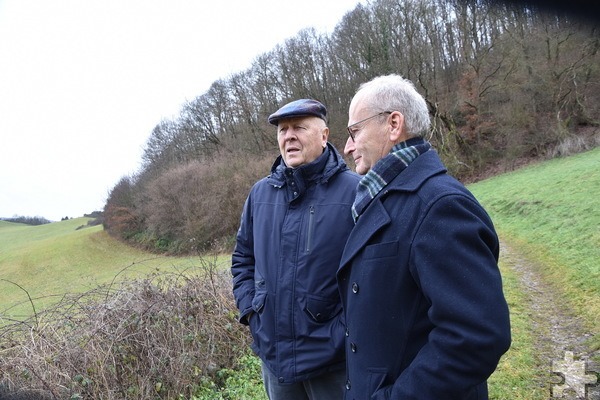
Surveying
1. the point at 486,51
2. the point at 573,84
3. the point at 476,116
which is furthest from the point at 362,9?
the point at 573,84

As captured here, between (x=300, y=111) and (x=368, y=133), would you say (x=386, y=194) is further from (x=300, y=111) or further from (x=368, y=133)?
(x=300, y=111)

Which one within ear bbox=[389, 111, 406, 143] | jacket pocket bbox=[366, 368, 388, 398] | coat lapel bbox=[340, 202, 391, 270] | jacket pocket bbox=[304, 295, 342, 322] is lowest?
jacket pocket bbox=[366, 368, 388, 398]

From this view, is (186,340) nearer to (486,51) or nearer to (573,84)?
(573,84)

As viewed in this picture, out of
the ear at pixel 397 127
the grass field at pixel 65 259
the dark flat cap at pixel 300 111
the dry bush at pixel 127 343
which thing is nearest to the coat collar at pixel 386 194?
the ear at pixel 397 127

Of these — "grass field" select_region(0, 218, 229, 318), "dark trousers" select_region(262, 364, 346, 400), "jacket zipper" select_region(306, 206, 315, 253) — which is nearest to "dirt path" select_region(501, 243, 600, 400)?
"dark trousers" select_region(262, 364, 346, 400)

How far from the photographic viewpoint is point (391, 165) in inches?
59.7

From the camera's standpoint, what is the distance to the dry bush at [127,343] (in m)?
4.04

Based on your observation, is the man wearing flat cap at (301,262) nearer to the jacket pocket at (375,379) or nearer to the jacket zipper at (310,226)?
the jacket zipper at (310,226)

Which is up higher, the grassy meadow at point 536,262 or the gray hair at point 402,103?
the gray hair at point 402,103

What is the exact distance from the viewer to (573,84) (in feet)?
69.3

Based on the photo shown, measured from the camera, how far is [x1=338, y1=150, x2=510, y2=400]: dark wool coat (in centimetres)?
119

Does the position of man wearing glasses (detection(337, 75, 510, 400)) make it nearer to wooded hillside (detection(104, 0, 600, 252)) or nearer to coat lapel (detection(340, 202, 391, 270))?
coat lapel (detection(340, 202, 391, 270))

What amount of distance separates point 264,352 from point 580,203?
9231mm

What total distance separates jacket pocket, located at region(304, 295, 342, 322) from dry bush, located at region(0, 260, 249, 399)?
2.99 m
